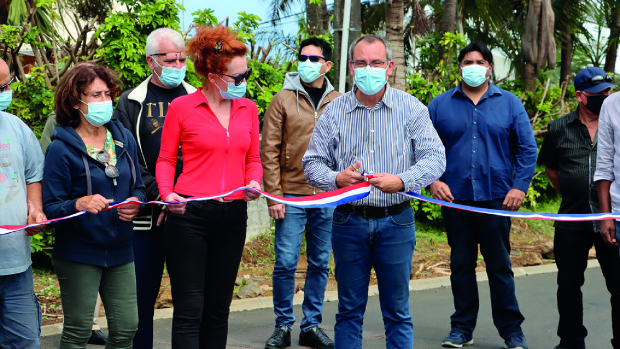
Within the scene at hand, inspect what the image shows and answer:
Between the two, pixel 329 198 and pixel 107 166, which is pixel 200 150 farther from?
pixel 329 198

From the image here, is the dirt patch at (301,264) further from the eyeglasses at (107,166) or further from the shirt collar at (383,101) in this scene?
the shirt collar at (383,101)

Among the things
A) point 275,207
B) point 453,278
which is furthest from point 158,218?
point 453,278

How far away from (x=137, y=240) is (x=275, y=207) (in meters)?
1.18

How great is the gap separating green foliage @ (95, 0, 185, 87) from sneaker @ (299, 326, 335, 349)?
12.1 feet

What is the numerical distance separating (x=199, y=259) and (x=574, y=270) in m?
2.85

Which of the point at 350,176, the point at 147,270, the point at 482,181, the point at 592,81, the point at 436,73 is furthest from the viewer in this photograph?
the point at 436,73

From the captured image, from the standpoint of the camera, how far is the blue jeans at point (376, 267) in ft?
11.8

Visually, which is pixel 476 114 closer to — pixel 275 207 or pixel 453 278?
pixel 453 278

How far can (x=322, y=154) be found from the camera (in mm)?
3764

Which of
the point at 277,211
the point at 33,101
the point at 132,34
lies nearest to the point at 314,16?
the point at 132,34

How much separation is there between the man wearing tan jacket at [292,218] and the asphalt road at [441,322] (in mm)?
267

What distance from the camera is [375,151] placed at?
364 centimetres

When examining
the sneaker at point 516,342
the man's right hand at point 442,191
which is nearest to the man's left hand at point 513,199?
the man's right hand at point 442,191

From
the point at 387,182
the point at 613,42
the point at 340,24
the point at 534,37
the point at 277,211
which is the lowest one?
the point at 277,211
